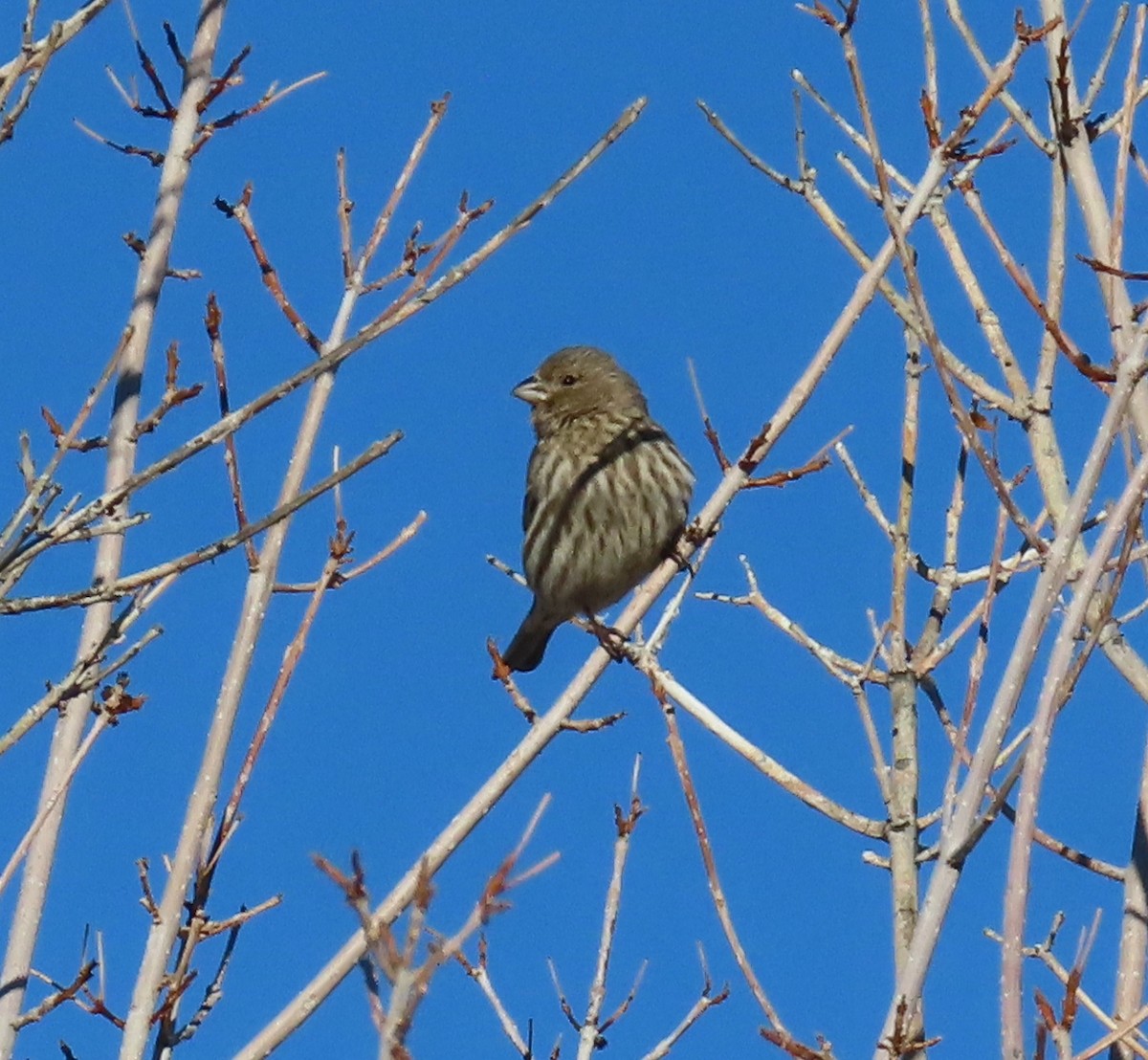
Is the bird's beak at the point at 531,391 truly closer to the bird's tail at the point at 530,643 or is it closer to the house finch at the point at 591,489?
the house finch at the point at 591,489

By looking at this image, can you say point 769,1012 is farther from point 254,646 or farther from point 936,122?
point 936,122

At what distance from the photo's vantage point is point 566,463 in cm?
863

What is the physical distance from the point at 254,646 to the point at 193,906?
62 centimetres

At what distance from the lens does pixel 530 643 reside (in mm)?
9375

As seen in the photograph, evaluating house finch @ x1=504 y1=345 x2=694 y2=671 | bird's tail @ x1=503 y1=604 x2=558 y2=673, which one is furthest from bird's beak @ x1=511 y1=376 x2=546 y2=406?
bird's tail @ x1=503 y1=604 x2=558 y2=673

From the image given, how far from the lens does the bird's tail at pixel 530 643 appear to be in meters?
9.24

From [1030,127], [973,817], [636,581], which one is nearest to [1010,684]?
[973,817]

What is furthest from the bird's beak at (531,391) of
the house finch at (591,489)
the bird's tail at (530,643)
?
the bird's tail at (530,643)

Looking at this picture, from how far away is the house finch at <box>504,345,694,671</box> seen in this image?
8.27 metres

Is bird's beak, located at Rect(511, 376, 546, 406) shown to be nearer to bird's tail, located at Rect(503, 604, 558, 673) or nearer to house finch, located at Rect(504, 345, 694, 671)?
house finch, located at Rect(504, 345, 694, 671)

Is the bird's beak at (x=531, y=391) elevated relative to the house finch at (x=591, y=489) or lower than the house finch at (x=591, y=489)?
elevated

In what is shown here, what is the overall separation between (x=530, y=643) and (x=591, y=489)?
1221 millimetres

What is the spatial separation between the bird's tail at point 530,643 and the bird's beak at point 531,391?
935 mm

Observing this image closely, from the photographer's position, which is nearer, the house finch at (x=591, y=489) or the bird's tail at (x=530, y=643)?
the house finch at (x=591, y=489)
